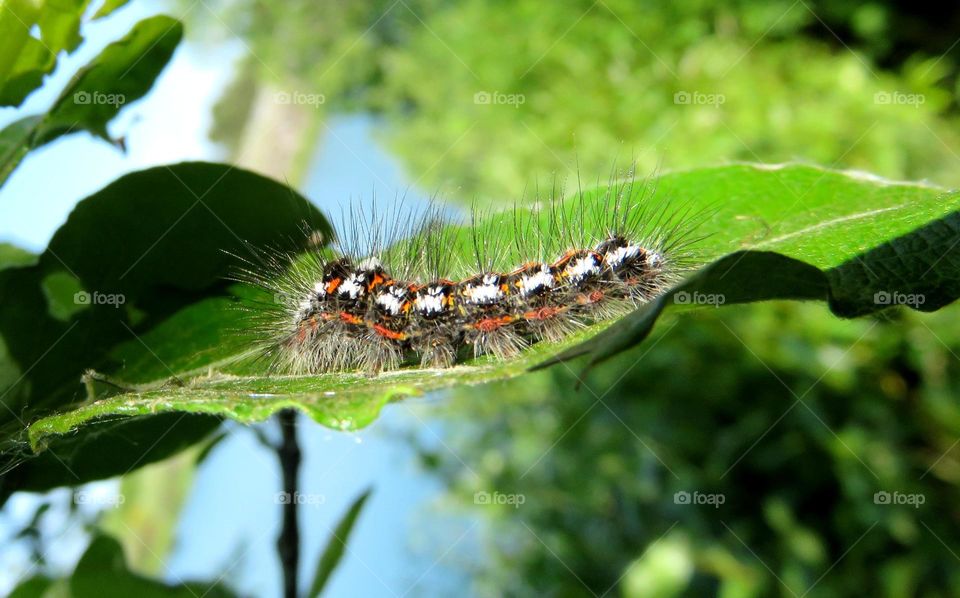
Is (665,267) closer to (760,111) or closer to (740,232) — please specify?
(740,232)

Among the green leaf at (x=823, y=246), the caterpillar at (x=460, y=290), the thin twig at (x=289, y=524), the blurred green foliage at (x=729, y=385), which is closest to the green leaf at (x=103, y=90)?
the caterpillar at (x=460, y=290)

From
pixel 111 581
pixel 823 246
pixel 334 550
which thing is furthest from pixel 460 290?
pixel 111 581

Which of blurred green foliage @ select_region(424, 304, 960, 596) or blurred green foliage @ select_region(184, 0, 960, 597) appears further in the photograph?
blurred green foliage @ select_region(184, 0, 960, 597)

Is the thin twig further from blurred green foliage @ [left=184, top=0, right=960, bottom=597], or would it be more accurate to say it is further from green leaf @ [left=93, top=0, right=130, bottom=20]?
blurred green foliage @ [left=184, top=0, right=960, bottom=597]

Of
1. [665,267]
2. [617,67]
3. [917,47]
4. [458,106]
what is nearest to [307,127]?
[458,106]

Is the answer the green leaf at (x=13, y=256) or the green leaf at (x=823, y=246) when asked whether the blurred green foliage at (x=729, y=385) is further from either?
the green leaf at (x=13, y=256)

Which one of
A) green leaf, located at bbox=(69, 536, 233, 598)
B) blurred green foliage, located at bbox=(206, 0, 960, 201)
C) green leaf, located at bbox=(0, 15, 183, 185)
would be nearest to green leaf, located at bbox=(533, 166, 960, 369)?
green leaf, located at bbox=(0, 15, 183, 185)
